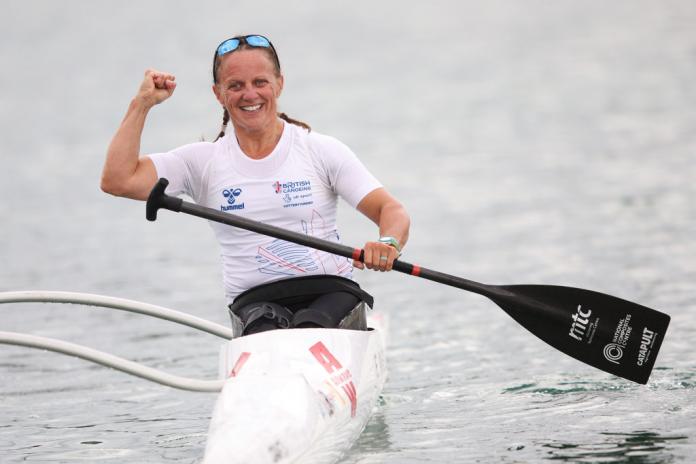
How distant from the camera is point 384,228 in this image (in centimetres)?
594

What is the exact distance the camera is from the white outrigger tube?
4973mm

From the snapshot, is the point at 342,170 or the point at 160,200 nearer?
the point at 160,200

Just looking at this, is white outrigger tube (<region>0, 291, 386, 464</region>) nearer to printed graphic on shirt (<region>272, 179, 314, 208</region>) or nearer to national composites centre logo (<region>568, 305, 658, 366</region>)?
printed graphic on shirt (<region>272, 179, 314, 208</region>)

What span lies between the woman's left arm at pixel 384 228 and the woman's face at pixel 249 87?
639mm

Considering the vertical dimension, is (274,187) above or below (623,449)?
above

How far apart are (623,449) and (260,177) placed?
213cm

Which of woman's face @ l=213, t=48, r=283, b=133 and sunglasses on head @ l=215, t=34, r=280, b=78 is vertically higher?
sunglasses on head @ l=215, t=34, r=280, b=78

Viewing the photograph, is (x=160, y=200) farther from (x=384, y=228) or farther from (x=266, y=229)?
(x=384, y=228)

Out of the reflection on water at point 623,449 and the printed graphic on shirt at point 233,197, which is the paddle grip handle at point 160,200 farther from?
the reflection on water at point 623,449

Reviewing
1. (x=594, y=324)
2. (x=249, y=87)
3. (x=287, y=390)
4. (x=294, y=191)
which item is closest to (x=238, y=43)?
(x=249, y=87)

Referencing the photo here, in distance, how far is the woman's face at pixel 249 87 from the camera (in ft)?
19.3

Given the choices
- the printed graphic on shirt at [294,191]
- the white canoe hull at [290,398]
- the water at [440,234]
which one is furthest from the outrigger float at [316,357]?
the water at [440,234]

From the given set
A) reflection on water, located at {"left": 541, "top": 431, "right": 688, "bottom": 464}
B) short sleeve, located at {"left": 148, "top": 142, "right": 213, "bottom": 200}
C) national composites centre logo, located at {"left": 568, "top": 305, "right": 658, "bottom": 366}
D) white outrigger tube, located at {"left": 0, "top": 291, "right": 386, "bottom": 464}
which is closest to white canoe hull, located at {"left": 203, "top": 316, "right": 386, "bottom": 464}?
white outrigger tube, located at {"left": 0, "top": 291, "right": 386, "bottom": 464}

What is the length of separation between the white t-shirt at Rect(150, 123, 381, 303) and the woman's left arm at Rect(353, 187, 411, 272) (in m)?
0.06
